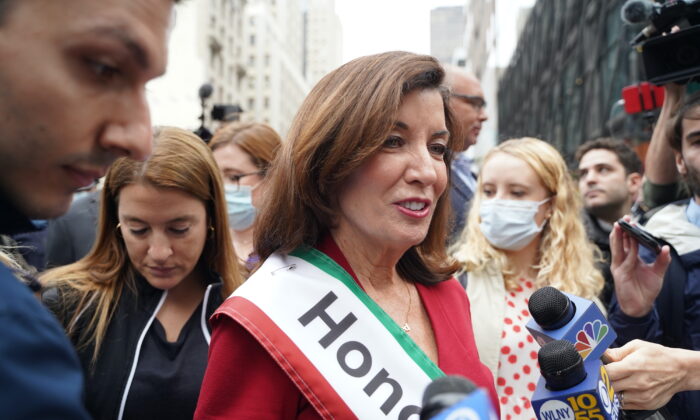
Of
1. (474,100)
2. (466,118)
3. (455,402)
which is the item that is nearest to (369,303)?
(455,402)

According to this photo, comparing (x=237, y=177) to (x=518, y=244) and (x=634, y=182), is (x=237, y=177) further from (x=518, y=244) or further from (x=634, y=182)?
(x=634, y=182)

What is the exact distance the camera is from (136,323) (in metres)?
2.43

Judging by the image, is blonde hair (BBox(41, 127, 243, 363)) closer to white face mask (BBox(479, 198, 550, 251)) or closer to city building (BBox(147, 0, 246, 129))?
white face mask (BBox(479, 198, 550, 251))

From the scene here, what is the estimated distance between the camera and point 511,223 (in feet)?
10.7

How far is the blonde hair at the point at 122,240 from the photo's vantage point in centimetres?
240

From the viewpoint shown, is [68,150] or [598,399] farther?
[598,399]

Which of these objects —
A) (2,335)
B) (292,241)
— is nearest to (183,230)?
(292,241)

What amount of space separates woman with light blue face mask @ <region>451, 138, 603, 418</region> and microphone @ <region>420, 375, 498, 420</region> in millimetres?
2123

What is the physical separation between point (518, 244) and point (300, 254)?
184 centimetres

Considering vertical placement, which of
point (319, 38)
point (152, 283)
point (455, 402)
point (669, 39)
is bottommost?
point (152, 283)

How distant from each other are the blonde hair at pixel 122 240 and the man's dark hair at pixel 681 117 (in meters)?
2.21

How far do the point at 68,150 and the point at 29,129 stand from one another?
0.06 metres

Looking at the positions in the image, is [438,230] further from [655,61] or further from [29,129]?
[29,129]

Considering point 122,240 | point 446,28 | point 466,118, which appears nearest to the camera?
point 122,240
